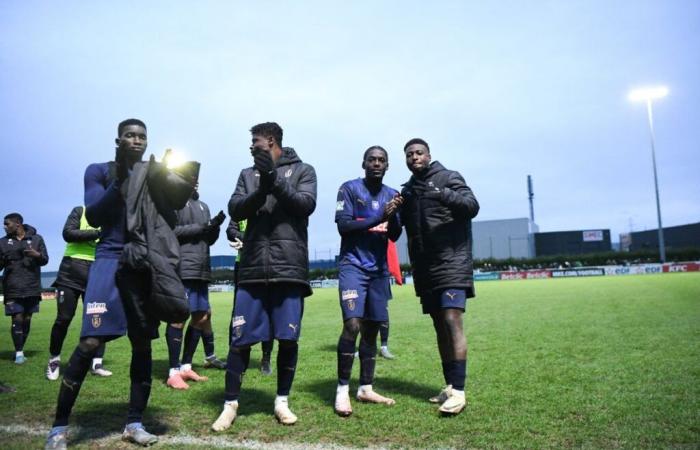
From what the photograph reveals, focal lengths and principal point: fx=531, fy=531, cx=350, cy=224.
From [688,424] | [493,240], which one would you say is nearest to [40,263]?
[688,424]

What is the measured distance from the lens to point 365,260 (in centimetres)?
518

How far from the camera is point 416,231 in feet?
16.9

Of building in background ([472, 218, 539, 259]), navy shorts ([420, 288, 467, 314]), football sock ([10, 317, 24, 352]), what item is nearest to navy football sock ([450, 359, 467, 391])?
navy shorts ([420, 288, 467, 314])

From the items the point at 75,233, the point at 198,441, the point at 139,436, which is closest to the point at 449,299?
the point at 198,441

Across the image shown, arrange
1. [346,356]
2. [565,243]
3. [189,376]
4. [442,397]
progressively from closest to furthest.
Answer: [442,397]
[346,356]
[189,376]
[565,243]

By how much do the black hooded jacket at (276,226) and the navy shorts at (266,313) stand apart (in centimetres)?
11

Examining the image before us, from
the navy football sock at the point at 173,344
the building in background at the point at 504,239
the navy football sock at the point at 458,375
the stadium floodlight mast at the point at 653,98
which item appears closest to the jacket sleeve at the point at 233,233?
the navy football sock at the point at 173,344

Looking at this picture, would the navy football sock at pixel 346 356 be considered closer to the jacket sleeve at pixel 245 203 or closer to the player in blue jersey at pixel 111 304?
the jacket sleeve at pixel 245 203

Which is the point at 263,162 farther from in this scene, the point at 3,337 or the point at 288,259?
the point at 3,337

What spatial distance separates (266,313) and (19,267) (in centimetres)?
626

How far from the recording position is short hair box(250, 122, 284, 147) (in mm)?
4641

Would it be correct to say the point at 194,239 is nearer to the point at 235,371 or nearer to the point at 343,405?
the point at 235,371

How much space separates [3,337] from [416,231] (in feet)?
36.6

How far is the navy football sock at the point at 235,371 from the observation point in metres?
4.40
